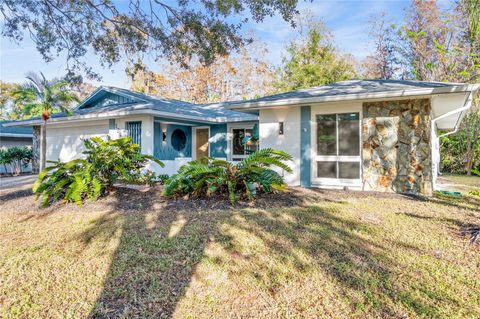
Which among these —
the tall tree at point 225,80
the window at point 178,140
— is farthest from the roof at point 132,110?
the tall tree at point 225,80

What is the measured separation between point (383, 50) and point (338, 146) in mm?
18400

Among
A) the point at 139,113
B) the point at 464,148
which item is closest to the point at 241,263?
→ the point at 139,113

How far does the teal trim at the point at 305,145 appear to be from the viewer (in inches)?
352

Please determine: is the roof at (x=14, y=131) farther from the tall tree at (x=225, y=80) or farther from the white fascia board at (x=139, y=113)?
the tall tree at (x=225, y=80)

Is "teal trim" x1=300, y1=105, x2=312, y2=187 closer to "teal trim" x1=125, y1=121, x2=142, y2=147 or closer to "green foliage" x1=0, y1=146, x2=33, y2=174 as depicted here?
"teal trim" x1=125, y1=121, x2=142, y2=147

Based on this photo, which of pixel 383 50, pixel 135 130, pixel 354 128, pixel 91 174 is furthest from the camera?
pixel 383 50

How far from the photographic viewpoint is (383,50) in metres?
23.2

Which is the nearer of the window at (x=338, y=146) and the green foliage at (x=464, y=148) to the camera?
the window at (x=338, y=146)

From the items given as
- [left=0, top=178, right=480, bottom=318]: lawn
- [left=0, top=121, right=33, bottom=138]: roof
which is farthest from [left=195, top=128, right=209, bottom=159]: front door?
[left=0, top=121, right=33, bottom=138]: roof

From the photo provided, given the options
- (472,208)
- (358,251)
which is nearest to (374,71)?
(472,208)

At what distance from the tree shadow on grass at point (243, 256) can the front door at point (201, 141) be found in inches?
314

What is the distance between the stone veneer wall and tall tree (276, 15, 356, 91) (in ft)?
49.3

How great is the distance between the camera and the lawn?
2926mm

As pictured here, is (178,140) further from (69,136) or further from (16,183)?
(16,183)
